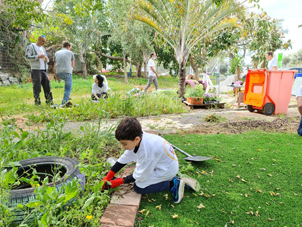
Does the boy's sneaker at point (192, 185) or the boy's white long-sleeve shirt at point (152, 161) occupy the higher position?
the boy's white long-sleeve shirt at point (152, 161)

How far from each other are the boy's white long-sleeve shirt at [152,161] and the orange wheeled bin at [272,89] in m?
5.02

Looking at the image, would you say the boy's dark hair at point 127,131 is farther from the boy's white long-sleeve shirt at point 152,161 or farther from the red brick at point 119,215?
the red brick at point 119,215

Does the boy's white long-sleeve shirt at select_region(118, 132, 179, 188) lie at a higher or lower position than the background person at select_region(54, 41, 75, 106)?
lower

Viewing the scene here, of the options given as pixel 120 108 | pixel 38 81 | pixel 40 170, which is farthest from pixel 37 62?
pixel 40 170

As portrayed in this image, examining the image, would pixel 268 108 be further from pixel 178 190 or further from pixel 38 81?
pixel 38 81

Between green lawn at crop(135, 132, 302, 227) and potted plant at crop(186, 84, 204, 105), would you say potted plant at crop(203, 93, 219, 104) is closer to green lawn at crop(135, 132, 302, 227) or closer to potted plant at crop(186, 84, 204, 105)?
potted plant at crop(186, 84, 204, 105)

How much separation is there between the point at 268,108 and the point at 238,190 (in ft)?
15.2

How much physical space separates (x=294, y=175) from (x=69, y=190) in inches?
101

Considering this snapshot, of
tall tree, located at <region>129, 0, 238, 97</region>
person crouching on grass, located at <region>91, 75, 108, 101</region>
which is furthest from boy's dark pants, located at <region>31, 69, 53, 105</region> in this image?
tall tree, located at <region>129, 0, 238, 97</region>

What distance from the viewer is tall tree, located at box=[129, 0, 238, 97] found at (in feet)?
23.8

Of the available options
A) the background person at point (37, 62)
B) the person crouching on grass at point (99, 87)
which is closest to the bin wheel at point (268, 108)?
the person crouching on grass at point (99, 87)

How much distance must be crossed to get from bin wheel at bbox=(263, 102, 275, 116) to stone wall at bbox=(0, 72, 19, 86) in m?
12.2

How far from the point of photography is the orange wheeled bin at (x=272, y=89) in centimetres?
582

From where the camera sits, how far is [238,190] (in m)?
2.16
